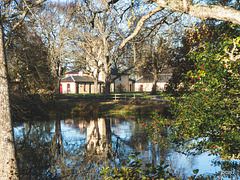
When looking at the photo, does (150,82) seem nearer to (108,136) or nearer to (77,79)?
(77,79)

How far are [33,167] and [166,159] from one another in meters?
6.84

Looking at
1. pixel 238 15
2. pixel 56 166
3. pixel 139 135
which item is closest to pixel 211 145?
pixel 238 15

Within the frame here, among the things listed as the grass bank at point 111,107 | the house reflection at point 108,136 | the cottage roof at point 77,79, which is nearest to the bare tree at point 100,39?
the grass bank at point 111,107

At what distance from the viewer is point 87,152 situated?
15.0m

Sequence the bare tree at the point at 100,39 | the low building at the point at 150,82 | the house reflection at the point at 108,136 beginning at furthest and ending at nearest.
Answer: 1. the bare tree at the point at 100,39
2. the house reflection at the point at 108,136
3. the low building at the point at 150,82

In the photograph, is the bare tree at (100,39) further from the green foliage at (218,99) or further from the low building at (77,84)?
the green foliage at (218,99)

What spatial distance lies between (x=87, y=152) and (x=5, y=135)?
8.36m

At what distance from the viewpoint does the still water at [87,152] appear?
36.8 ft

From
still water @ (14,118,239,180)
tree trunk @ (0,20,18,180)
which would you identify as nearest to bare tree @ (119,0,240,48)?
tree trunk @ (0,20,18,180)

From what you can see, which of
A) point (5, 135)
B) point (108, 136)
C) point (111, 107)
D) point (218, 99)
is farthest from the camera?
point (111, 107)

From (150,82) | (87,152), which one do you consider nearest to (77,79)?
(150,82)

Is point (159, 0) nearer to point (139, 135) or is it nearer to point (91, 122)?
point (139, 135)

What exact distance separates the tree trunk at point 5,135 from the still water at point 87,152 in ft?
11.5

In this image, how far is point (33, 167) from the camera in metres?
12.0
